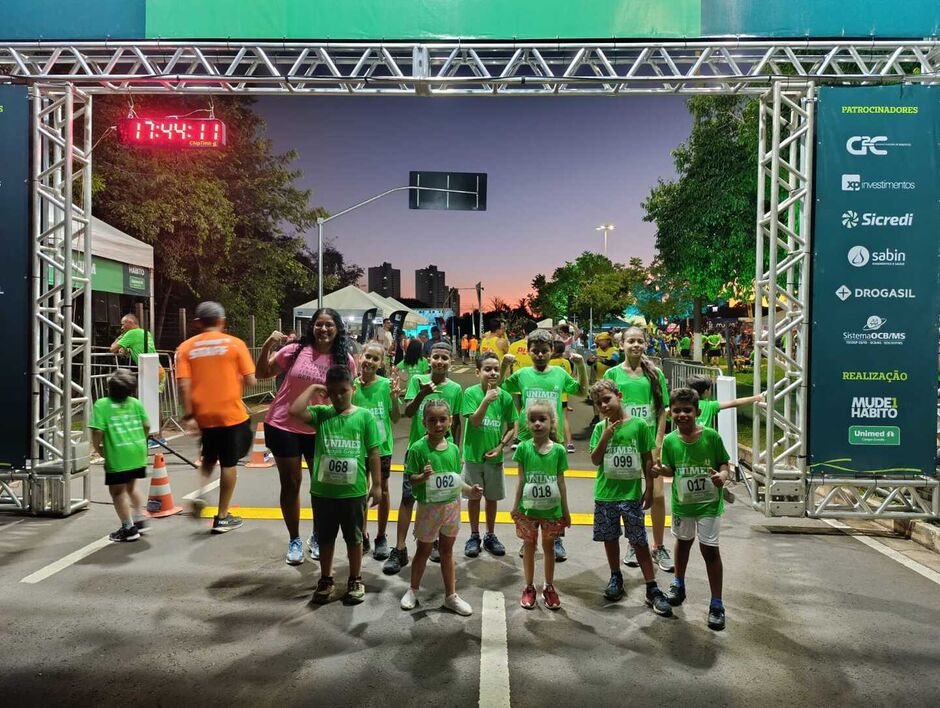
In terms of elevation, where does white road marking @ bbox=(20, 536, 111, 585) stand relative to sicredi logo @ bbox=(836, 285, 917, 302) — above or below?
below

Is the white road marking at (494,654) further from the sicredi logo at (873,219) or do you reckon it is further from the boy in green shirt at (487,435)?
the sicredi logo at (873,219)

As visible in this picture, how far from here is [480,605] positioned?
185 inches

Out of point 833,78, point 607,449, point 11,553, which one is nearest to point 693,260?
point 833,78

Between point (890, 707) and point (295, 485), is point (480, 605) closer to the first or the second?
point (295, 485)

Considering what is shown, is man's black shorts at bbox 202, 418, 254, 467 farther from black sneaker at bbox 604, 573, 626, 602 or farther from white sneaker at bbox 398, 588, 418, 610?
black sneaker at bbox 604, 573, 626, 602

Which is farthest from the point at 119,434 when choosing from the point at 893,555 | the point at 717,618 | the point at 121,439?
the point at 893,555

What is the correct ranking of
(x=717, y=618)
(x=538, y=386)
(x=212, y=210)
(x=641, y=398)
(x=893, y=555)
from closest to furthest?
(x=717, y=618) < (x=641, y=398) < (x=538, y=386) < (x=893, y=555) < (x=212, y=210)

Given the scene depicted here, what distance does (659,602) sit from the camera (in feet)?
15.0

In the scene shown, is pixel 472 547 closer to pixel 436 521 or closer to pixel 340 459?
pixel 436 521

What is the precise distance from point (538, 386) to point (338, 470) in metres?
2.06

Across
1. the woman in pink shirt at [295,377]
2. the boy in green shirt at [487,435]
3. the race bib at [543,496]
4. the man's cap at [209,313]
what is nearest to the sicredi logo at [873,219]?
the boy in green shirt at [487,435]

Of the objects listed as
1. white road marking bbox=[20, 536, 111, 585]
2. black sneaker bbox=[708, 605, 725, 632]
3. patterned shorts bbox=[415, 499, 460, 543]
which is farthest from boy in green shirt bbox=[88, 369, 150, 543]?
black sneaker bbox=[708, 605, 725, 632]

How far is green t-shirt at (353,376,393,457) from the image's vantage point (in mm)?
5504

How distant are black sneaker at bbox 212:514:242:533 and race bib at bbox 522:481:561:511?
11.3 feet
